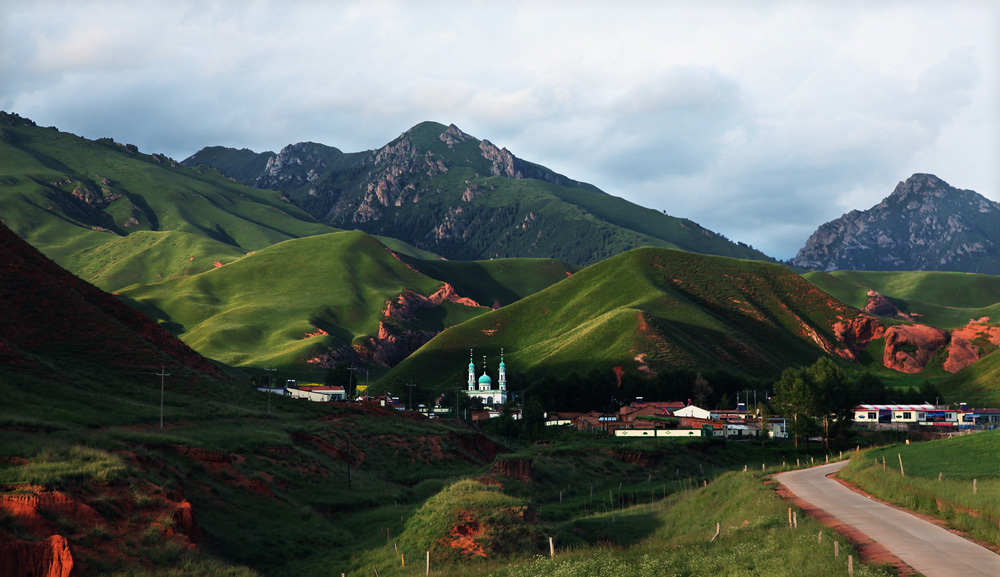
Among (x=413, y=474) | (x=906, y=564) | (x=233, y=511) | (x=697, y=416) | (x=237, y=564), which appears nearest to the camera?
(x=906, y=564)

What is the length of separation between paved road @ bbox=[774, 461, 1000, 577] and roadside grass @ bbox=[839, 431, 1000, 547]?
103 centimetres

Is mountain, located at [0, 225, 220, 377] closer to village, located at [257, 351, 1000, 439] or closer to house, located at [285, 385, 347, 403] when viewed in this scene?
village, located at [257, 351, 1000, 439]

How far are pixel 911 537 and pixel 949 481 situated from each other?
15.2 m

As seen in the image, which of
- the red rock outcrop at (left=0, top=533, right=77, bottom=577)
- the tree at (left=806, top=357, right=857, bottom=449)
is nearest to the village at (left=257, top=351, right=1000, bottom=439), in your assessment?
the tree at (left=806, top=357, right=857, bottom=449)

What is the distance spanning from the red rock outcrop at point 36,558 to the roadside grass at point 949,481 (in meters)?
35.6

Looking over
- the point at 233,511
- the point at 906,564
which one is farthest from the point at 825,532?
the point at 233,511

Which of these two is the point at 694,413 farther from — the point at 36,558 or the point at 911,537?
the point at 36,558

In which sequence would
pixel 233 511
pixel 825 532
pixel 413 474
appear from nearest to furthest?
1. pixel 825 532
2. pixel 233 511
3. pixel 413 474

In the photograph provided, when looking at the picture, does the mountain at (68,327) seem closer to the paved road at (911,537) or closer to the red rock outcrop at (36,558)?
the red rock outcrop at (36,558)

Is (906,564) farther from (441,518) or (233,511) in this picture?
(233,511)

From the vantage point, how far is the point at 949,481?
4534cm

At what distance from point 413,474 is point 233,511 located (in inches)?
1148

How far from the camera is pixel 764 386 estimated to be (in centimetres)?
17475

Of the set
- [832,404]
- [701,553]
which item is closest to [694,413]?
[832,404]
